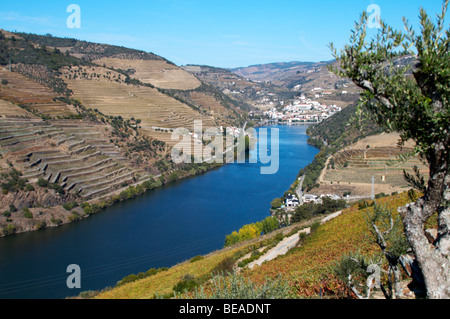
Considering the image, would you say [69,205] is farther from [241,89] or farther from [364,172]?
[241,89]

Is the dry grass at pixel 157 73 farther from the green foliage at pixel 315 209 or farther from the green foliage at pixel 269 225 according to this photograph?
the green foliage at pixel 269 225

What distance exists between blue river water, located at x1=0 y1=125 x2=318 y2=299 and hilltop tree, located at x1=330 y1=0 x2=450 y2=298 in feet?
45.0

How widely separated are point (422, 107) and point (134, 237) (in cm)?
1774

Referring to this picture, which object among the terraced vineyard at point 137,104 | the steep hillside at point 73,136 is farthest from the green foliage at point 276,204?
the terraced vineyard at point 137,104

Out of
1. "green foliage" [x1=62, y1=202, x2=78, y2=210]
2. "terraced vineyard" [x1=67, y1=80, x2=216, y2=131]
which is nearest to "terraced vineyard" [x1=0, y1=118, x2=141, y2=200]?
"green foliage" [x1=62, y1=202, x2=78, y2=210]

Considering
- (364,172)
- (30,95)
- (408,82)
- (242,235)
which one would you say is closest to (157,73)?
(30,95)

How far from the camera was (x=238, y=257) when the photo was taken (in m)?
11.6

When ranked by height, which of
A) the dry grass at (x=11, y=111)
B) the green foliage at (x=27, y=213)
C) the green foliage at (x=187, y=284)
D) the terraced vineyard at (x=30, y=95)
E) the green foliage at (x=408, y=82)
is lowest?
the green foliage at (x=27, y=213)

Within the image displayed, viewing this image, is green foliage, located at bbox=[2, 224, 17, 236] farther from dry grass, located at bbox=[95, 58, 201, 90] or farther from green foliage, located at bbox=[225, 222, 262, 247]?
dry grass, located at bbox=[95, 58, 201, 90]

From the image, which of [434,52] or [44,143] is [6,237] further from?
[434,52]

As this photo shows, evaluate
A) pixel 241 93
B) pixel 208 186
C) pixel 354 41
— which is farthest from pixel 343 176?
pixel 241 93

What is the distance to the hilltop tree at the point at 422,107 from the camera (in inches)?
114

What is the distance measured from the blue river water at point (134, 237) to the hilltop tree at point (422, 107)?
540 inches
